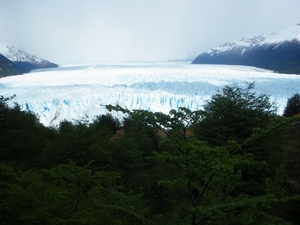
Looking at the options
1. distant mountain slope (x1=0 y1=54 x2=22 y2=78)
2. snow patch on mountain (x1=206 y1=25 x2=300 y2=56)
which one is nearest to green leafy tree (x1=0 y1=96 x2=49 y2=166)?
distant mountain slope (x1=0 y1=54 x2=22 y2=78)

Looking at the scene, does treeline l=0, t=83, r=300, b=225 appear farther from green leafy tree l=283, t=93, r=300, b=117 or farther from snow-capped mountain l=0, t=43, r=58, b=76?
snow-capped mountain l=0, t=43, r=58, b=76

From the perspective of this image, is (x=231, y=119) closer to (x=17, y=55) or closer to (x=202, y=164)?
(x=202, y=164)

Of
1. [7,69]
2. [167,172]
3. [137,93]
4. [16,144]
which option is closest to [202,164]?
[167,172]

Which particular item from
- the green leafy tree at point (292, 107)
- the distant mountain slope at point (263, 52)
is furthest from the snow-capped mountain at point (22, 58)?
the green leafy tree at point (292, 107)

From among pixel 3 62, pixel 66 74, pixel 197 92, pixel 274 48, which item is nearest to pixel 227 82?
pixel 197 92

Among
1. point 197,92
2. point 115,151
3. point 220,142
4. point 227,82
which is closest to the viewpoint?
point 220,142

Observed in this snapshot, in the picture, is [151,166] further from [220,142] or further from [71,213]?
[71,213]

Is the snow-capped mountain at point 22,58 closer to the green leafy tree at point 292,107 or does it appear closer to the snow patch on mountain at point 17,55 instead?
the snow patch on mountain at point 17,55
